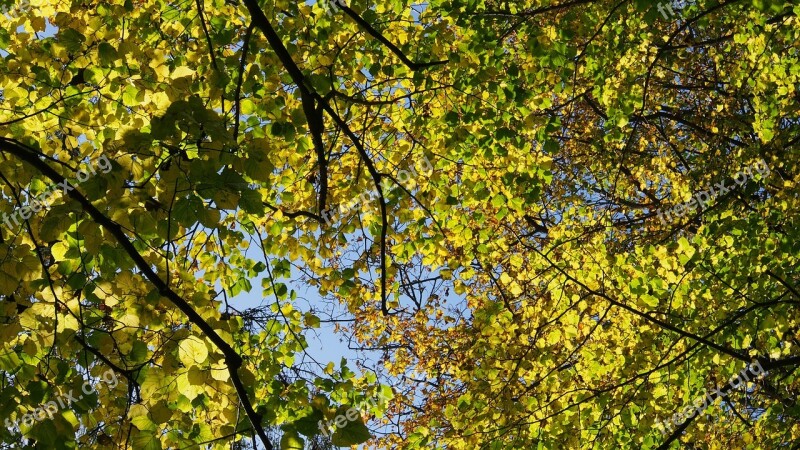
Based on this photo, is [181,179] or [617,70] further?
[617,70]

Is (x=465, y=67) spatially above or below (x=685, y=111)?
below

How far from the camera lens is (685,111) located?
31.7ft

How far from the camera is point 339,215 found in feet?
18.5

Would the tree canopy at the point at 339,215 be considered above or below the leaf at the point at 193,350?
above

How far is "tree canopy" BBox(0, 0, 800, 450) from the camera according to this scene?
2.90 metres

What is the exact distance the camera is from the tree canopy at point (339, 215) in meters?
2.90

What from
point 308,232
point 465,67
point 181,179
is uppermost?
point 465,67

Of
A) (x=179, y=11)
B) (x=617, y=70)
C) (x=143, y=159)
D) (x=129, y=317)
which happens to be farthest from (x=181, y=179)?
(x=617, y=70)

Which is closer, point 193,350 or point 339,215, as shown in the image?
point 193,350

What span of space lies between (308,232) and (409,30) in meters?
1.62

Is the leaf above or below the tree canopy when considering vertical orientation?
below

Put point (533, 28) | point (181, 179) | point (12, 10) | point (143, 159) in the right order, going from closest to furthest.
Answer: point (181, 179), point (143, 159), point (12, 10), point (533, 28)

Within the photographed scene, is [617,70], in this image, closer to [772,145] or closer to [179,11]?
[772,145]

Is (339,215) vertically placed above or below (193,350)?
above
